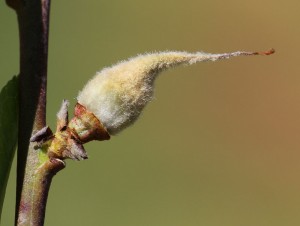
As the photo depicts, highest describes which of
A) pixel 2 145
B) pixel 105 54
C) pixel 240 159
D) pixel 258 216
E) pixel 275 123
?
pixel 105 54

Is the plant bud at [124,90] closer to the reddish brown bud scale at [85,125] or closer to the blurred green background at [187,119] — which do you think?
the reddish brown bud scale at [85,125]

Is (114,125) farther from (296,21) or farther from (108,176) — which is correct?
(296,21)

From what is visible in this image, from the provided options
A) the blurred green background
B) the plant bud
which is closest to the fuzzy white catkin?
the plant bud

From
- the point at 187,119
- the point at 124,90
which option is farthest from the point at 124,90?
the point at 187,119

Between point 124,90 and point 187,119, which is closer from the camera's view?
point 124,90

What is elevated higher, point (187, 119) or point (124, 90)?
point (187, 119)

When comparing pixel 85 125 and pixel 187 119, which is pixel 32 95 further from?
pixel 187 119

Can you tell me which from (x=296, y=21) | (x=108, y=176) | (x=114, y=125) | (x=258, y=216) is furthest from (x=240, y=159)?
(x=114, y=125)
